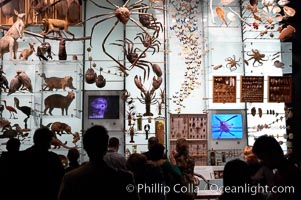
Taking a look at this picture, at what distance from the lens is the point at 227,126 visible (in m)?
7.74

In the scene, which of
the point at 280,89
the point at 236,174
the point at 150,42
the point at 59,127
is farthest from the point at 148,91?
the point at 236,174

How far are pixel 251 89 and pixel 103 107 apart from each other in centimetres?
295

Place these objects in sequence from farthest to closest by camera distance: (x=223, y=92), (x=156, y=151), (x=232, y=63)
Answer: (x=232, y=63) < (x=223, y=92) < (x=156, y=151)

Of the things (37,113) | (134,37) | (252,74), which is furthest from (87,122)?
(252,74)

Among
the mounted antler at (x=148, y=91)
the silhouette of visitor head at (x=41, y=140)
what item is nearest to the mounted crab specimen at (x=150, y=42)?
the mounted antler at (x=148, y=91)

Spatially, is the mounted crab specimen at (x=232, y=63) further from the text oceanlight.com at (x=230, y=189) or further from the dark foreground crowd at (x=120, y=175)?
the text oceanlight.com at (x=230, y=189)

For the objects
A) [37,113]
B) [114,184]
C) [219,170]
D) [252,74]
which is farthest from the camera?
[252,74]

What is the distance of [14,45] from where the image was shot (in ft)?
18.9

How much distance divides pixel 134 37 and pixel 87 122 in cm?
203

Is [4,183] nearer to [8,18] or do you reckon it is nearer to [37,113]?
[8,18]

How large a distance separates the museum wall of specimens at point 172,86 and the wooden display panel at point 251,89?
0.06 feet

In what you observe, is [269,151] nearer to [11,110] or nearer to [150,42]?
[150,42]

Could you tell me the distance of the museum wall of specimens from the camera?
7176 mm

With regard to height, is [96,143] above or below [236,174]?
above
